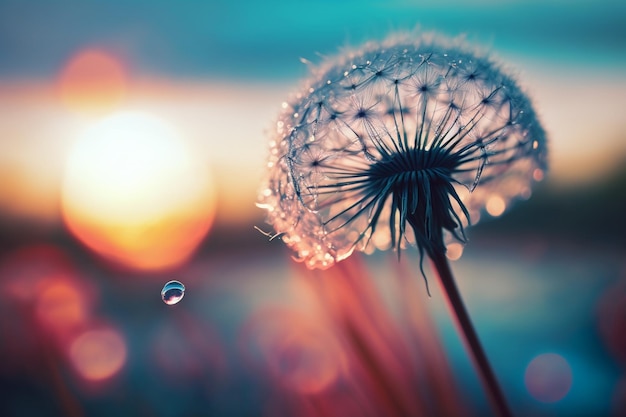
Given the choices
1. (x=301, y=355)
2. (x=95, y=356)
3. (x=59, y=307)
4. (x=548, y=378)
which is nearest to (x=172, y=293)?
(x=301, y=355)

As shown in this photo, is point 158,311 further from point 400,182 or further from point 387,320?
point 400,182

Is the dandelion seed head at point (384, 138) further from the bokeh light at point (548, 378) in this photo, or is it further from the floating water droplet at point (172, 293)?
the bokeh light at point (548, 378)

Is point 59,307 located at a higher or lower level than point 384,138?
higher

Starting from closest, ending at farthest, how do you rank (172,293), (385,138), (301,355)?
(172,293) → (385,138) → (301,355)

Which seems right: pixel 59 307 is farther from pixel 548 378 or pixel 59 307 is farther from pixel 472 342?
pixel 548 378

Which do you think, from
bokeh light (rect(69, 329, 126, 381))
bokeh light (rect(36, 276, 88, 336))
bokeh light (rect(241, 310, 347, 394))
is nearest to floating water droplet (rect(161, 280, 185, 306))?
bokeh light (rect(241, 310, 347, 394))

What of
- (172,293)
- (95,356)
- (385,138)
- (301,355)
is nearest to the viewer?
(172,293)

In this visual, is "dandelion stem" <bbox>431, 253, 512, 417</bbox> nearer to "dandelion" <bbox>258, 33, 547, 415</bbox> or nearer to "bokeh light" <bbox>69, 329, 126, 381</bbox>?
"dandelion" <bbox>258, 33, 547, 415</bbox>

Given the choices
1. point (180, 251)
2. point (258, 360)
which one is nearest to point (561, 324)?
point (258, 360)
